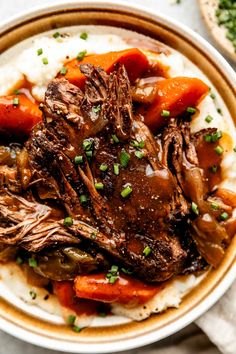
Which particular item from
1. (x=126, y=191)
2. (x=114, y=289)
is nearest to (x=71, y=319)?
(x=114, y=289)

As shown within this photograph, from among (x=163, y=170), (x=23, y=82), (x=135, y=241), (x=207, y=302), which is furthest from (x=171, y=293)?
(x=23, y=82)

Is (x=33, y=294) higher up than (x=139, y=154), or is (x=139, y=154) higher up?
(x=139, y=154)

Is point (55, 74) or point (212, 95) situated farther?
point (212, 95)

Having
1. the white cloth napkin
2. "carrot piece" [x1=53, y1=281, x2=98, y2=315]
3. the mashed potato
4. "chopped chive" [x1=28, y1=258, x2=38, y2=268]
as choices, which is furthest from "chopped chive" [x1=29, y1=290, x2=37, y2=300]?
the white cloth napkin

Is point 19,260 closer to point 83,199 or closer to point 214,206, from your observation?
point 83,199

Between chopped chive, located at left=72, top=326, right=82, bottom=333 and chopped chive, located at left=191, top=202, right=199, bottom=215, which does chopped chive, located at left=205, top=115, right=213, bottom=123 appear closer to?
chopped chive, located at left=191, top=202, right=199, bottom=215

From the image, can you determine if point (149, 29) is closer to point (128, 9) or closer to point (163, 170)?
point (128, 9)
